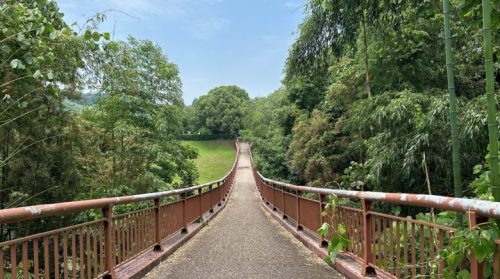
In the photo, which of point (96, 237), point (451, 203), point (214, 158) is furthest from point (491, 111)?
point (214, 158)

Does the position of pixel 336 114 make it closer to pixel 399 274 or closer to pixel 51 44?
pixel 51 44

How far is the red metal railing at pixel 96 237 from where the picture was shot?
3086mm

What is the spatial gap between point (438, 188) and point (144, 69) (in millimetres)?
14325

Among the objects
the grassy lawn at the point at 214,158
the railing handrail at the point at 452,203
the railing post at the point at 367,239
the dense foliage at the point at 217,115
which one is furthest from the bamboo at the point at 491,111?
the dense foliage at the point at 217,115

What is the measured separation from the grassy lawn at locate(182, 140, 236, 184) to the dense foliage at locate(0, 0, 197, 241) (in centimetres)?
2857

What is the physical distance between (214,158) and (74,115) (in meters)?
56.8

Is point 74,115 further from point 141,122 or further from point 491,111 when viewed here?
point 491,111

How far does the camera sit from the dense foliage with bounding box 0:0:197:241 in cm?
476

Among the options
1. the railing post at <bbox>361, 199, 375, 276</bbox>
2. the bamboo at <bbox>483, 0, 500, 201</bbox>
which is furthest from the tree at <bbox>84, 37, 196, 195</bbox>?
the bamboo at <bbox>483, 0, 500, 201</bbox>

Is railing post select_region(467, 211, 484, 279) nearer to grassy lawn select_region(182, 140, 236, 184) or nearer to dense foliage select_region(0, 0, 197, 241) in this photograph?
dense foliage select_region(0, 0, 197, 241)

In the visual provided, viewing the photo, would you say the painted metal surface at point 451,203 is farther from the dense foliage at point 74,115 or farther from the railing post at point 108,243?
the dense foliage at point 74,115

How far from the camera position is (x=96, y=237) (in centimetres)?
440

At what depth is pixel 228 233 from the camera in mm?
9383

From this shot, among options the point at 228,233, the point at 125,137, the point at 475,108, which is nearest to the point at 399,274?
the point at 475,108
